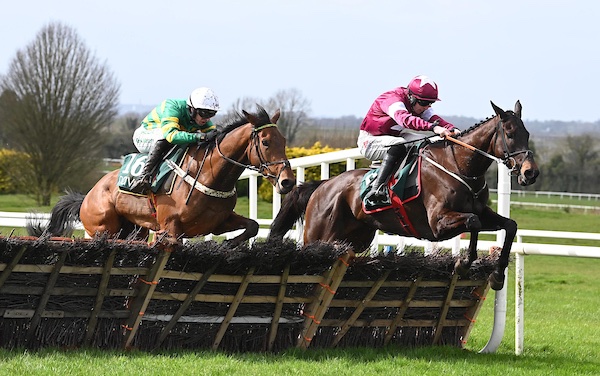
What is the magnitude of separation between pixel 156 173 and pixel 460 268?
2.69m

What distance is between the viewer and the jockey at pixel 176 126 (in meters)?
7.73

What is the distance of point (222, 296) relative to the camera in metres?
6.16

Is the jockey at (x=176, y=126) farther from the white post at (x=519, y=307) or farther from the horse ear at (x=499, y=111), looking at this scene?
the white post at (x=519, y=307)

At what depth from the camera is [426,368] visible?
6070 mm

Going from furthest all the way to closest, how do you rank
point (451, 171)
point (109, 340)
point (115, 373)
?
1. point (451, 171)
2. point (109, 340)
3. point (115, 373)

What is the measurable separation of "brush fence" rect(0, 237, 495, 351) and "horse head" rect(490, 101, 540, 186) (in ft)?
2.59

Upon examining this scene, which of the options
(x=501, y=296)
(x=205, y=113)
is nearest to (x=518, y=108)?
(x=501, y=296)

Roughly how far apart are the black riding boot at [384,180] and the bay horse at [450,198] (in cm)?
12

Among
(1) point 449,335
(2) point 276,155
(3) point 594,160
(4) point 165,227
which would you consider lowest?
(3) point 594,160

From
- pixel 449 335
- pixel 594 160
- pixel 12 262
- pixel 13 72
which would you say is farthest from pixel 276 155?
pixel 594 160

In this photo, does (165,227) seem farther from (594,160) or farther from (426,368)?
(594,160)

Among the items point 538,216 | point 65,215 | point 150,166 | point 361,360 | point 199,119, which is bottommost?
point 538,216

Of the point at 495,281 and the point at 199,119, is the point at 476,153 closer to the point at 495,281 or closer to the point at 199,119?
the point at 495,281

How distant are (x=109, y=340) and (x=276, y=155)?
6.63 ft
